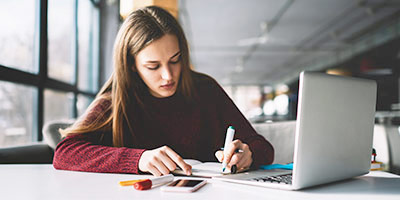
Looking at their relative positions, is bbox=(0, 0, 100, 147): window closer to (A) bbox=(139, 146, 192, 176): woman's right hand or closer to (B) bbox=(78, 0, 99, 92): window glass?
(B) bbox=(78, 0, 99, 92): window glass

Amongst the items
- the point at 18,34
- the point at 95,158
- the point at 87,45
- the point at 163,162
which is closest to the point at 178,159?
the point at 163,162

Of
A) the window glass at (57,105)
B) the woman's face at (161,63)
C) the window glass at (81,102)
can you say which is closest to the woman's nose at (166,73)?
the woman's face at (161,63)

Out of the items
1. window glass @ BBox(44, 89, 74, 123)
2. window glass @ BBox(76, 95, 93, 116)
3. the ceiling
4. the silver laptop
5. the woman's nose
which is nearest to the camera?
the silver laptop

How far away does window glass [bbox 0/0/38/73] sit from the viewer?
6.00ft

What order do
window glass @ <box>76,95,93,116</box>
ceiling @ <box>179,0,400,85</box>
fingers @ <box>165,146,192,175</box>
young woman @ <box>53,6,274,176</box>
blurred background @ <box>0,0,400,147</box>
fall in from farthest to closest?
ceiling @ <box>179,0,400,85</box>
window glass @ <box>76,95,93,116</box>
blurred background @ <box>0,0,400,147</box>
young woman @ <box>53,6,274,176</box>
fingers @ <box>165,146,192,175</box>

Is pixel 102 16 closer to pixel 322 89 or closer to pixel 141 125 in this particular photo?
pixel 141 125

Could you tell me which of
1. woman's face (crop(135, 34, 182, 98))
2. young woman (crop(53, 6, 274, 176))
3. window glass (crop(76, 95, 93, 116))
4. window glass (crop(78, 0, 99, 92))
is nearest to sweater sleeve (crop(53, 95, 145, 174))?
young woman (crop(53, 6, 274, 176))

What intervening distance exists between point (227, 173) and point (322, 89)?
37 cm

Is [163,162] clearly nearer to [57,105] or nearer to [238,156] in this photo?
[238,156]

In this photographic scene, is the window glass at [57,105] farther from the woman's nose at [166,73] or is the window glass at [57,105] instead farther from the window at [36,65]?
the woman's nose at [166,73]

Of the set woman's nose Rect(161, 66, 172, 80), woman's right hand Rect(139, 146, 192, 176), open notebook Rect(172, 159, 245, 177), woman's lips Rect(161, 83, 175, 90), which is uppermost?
woman's nose Rect(161, 66, 172, 80)

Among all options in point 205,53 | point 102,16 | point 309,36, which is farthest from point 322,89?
point 205,53

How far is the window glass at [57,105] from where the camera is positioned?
2.44 metres

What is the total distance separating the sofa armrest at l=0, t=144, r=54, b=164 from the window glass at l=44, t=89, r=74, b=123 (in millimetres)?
946
